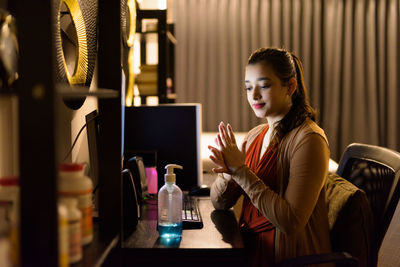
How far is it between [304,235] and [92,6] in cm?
110

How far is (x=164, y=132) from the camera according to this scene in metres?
2.02

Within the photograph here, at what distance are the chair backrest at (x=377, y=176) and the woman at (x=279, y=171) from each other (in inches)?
6.6

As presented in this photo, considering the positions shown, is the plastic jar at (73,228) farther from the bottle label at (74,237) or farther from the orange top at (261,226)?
the orange top at (261,226)

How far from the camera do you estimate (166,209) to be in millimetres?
1360

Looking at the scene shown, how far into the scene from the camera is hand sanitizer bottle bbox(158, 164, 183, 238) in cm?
131

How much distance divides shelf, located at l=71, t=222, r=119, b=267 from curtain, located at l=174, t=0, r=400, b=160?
3.51 m

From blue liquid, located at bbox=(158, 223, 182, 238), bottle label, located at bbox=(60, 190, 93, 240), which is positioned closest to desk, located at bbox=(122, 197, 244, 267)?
blue liquid, located at bbox=(158, 223, 182, 238)

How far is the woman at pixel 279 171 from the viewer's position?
1.33 m

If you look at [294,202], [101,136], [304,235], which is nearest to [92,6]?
[101,136]

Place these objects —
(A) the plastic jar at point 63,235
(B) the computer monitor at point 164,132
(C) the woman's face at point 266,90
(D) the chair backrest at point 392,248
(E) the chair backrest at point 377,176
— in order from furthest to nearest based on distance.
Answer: (B) the computer monitor at point 164,132
(D) the chair backrest at point 392,248
(C) the woman's face at point 266,90
(E) the chair backrest at point 377,176
(A) the plastic jar at point 63,235

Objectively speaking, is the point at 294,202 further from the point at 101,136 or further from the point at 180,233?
the point at 101,136

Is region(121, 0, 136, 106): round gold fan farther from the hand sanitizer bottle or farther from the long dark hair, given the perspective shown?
the hand sanitizer bottle

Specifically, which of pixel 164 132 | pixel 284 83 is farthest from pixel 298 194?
pixel 164 132

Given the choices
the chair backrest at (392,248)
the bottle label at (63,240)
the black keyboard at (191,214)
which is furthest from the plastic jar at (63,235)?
the chair backrest at (392,248)
